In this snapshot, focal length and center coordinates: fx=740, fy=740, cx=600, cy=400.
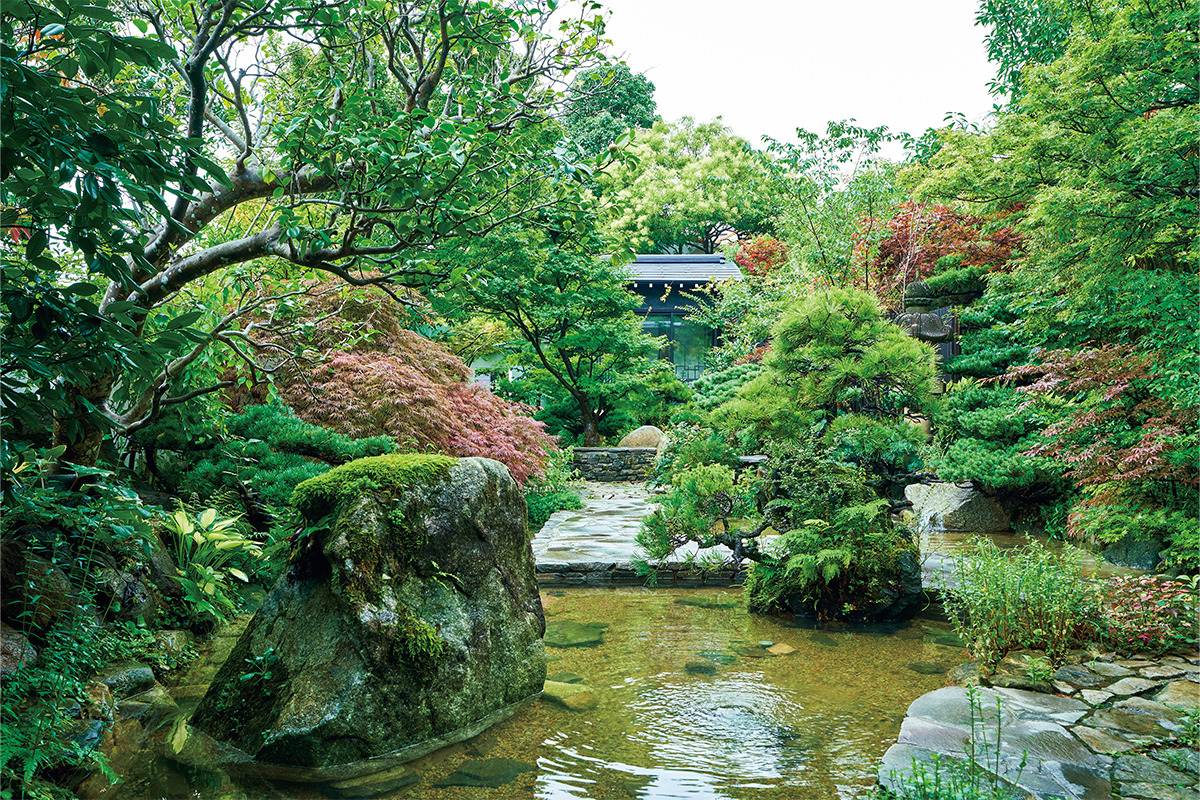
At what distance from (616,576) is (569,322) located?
879cm

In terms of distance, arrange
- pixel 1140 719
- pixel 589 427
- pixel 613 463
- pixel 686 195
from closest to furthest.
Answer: pixel 1140 719 → pixel 613 463 → pixel 589 427 → pixel 686 195

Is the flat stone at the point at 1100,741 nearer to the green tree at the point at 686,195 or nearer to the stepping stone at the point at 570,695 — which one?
the stepping stone at the point at 570,695

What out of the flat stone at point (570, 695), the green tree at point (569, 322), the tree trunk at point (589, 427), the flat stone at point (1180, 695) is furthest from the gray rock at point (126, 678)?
the tree trunk at point (589, 427)

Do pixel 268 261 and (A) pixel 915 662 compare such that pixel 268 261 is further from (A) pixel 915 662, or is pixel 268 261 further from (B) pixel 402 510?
(A) pixel 915 662

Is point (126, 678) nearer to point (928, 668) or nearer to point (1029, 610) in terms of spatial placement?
point (928, 668)

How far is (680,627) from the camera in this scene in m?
5.96

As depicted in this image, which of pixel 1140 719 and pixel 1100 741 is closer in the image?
pixel 1100 741

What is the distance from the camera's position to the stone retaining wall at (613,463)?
15.2 meters

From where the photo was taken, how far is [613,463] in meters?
15.3

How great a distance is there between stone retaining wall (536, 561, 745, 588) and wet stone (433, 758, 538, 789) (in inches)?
144

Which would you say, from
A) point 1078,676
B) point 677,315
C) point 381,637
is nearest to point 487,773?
point 381,637

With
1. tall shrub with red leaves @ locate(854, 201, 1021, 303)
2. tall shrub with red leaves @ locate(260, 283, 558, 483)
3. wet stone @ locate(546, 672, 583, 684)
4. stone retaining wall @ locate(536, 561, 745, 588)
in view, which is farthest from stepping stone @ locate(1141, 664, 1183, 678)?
tall shrub with red leaves @ locate(854, 201, 1021, 303)

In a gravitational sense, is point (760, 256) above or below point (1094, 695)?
above

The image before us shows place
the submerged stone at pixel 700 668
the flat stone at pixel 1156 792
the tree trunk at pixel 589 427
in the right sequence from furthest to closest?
the tree trunk at pixel 589 427 → the submerged stone at pixel 700 668 → the flat stone at pixel 1156 792
